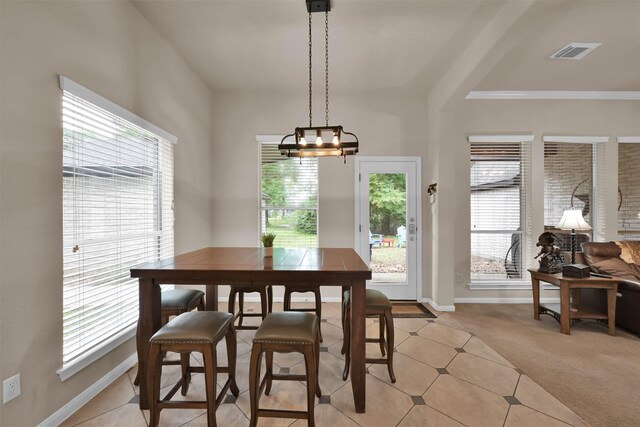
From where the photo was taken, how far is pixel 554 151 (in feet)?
13.9

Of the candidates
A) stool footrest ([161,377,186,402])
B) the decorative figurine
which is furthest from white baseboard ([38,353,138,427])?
the decorative figurine

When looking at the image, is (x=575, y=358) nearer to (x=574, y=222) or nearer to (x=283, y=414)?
(x=574, y=222)

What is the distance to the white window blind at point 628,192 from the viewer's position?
4.22 meters

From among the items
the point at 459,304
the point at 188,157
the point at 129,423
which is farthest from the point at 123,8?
the point at 459,304

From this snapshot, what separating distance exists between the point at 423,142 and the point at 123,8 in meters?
3.76

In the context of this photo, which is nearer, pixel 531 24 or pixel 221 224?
pixel 531 24

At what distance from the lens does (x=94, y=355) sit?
6.72 ft

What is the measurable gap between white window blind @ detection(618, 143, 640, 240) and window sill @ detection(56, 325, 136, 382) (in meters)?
6.36

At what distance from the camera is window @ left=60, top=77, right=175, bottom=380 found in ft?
6.22

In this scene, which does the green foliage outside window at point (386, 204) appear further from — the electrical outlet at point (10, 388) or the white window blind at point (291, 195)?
the electrical outlet at point (10, 388)

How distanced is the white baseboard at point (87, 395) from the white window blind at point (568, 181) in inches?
213

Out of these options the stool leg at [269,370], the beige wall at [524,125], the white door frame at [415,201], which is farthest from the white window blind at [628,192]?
the stool leg at [269,370]

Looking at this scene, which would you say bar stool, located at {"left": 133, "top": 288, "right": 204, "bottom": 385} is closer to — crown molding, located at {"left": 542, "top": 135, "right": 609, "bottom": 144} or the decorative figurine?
the decorative figurine

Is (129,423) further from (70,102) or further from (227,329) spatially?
(70,102)
